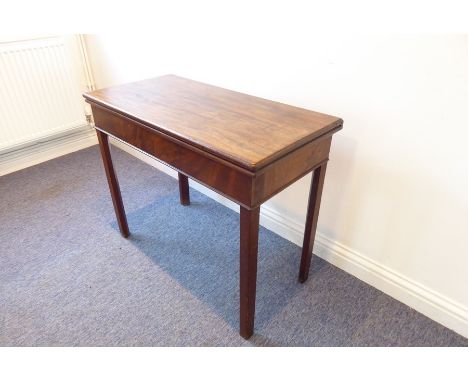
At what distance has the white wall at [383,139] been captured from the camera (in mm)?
991

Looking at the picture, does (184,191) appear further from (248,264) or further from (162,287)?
(248,264)

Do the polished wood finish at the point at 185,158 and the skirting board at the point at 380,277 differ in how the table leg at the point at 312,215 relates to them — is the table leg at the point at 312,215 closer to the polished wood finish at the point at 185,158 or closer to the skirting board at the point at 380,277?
the skirting board at the point at 380,277

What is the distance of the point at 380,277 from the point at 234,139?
33.8 inches

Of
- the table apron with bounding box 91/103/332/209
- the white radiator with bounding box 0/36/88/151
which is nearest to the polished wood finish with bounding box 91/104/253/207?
the table apron with bounding box 91/103/332/209

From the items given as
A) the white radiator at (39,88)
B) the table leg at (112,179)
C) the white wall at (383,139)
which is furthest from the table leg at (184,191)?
the white radiator at (39,88)

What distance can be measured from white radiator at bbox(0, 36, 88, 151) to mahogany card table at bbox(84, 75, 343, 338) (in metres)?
1.05

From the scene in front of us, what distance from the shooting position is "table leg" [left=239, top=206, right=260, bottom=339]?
937 millimetres

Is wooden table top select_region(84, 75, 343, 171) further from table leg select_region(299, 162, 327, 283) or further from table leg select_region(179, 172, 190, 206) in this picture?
table leg select_region(179, 172, 190, 206)

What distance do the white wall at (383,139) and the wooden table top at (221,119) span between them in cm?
18

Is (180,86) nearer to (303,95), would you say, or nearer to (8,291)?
(303,95)

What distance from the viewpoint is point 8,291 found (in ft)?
4.52

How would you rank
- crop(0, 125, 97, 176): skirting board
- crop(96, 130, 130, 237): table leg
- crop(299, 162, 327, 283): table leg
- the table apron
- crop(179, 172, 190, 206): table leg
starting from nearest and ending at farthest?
the table apron
crop(299, 162, 327, 283): table leg
crop(96, 130, 130, 237): table leg
crop(179, 172, 190, 206): table leg
crop(0, 125, 97, 176): skirting board
